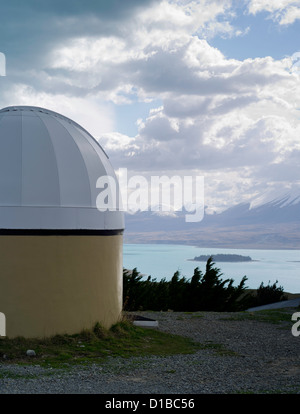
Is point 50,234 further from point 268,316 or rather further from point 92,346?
point 268,316

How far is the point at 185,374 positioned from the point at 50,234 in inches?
167

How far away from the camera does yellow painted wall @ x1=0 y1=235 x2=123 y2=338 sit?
10609mm

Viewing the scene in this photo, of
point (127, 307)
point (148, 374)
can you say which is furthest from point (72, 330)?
point (127, 307)

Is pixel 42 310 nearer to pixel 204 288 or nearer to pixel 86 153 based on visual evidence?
pixel 86 153

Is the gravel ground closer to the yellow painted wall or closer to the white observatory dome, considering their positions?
the yellow painted wall

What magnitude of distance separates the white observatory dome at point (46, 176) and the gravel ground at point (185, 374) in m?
3.20

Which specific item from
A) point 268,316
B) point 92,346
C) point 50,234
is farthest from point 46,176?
point 268,316

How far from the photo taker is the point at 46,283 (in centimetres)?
1066

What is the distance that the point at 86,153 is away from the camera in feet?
38.9

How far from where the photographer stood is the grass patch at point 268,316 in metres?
16.1

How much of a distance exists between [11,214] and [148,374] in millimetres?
4605

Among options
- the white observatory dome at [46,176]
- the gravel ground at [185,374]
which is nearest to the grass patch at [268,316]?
the gravel ground at [185,374]

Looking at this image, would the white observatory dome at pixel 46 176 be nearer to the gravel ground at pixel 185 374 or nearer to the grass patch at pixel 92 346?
the grass patch at pixel 92 346

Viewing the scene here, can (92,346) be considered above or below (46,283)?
below
